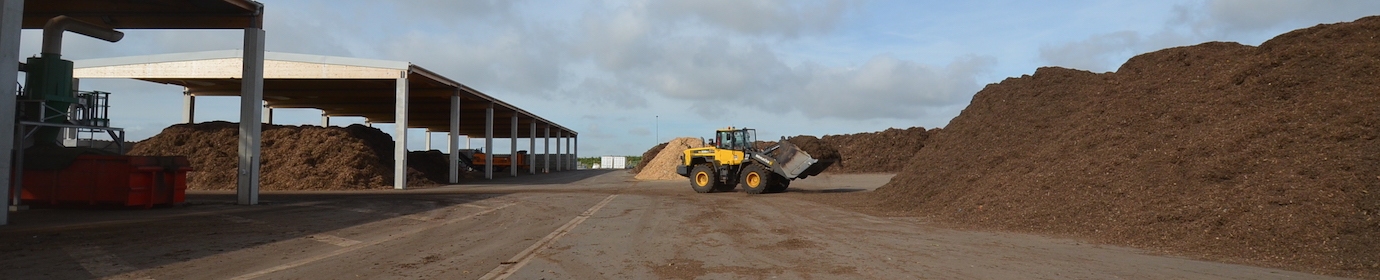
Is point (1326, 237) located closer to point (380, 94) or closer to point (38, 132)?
point (38, 132)

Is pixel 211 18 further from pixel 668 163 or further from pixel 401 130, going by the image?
pixel 668 163

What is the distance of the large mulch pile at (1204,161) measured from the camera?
8.02m

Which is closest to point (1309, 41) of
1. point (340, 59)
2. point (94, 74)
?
point (340, 59)

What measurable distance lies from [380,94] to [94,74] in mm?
10159

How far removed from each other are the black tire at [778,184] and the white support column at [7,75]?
16480 mm

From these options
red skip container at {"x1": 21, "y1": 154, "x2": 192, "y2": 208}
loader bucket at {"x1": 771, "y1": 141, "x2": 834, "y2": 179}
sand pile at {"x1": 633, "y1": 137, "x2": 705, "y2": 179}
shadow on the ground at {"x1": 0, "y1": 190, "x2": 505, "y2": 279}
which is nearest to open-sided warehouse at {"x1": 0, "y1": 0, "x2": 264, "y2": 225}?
shadow on the ground at {"x1": 0, "y1": 190, "x2": 505, "y2": 279}

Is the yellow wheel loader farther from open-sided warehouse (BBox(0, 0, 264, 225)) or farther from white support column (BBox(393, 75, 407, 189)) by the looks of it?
open-sided warehouse (BBox(0, 0, 264, 225))

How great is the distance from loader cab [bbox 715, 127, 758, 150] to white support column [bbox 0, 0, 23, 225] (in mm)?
15786

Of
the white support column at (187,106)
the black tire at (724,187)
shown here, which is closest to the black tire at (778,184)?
the black tire at (724,187)

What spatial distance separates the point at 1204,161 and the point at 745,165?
12.5m

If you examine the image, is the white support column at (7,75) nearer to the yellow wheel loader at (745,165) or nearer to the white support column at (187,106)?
the yellow wheel loader at (745,165)

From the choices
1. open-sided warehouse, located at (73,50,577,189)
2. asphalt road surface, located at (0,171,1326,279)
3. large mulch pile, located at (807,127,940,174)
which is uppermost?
open-sided warehouse, located at (73,50,577,189)

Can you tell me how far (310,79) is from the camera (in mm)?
25266

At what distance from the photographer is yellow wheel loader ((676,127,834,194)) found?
20.2 m
